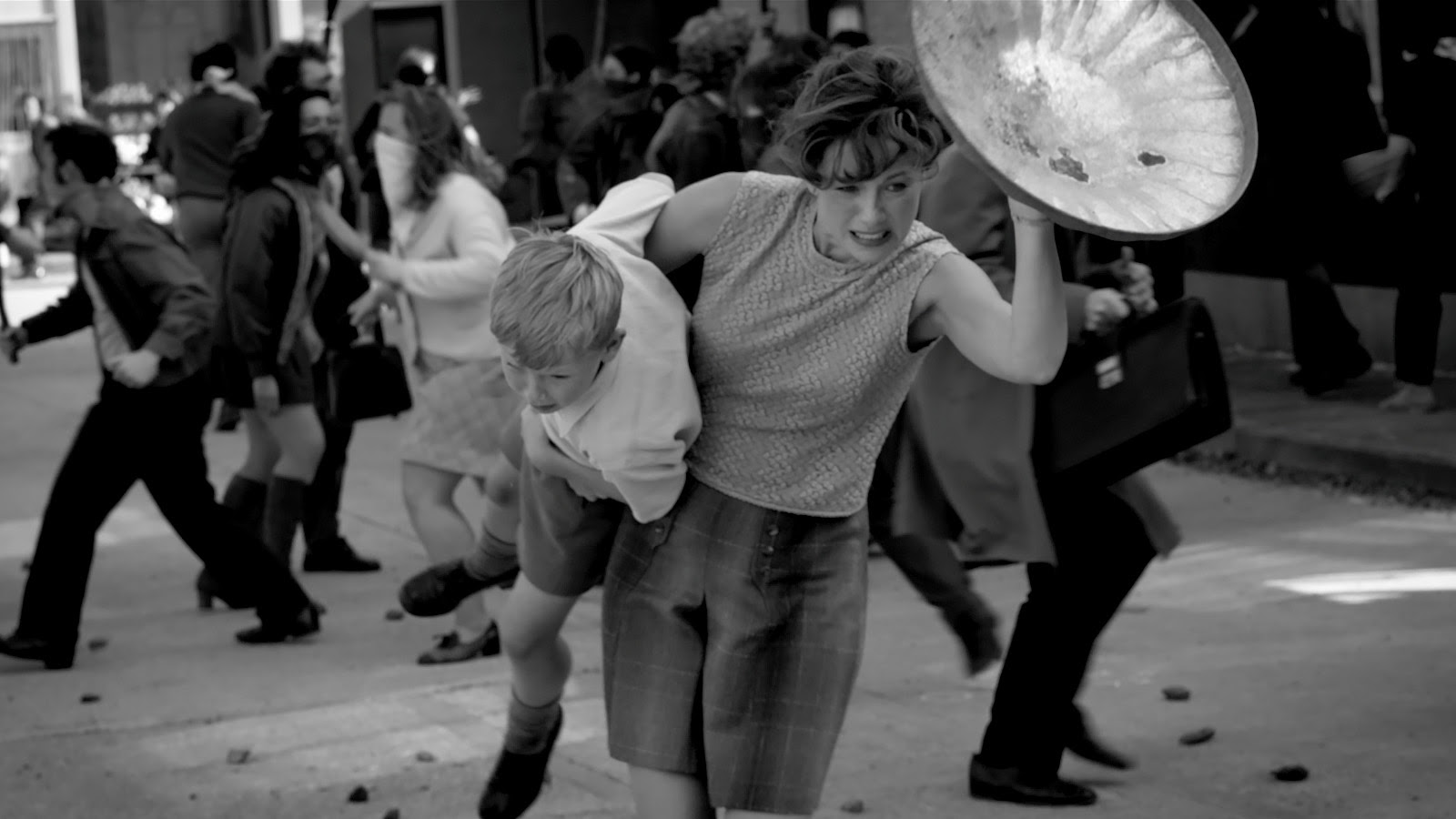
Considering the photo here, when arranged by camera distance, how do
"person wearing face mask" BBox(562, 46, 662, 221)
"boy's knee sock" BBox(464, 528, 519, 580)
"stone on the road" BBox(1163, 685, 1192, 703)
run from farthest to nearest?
"person wearing face mask" BBox(562, 46, 662, 221)
"stone on the road" BBox(1163, 685, 1192, 703)
"boy's knee sock" BBox(464, 528, 519, 580)

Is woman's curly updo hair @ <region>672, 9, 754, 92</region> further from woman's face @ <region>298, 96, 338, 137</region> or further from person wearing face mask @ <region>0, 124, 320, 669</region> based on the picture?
person wearing face mask @ <region>0, 124, 320, 669</region>

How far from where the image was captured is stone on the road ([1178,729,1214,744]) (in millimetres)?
5621

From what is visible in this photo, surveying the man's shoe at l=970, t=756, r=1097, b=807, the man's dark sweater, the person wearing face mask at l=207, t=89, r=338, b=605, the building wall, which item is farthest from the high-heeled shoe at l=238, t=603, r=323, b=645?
the building wall

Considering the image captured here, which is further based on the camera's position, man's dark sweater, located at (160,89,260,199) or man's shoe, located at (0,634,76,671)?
man's dark sweater, located at (160,89,260,199)

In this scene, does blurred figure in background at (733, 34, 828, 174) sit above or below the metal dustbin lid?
below

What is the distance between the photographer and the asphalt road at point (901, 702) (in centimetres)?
537

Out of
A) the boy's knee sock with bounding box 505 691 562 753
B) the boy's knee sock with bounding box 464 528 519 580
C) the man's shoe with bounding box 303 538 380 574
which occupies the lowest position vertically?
the man's shoe with bounding box 303 538 380 574

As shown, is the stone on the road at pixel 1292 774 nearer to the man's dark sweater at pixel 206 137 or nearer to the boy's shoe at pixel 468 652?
the boy's shoe at pixel 468 652

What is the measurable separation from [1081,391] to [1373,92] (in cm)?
749

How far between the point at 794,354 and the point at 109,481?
13.3 ft

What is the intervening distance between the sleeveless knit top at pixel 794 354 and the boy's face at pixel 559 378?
20 cm

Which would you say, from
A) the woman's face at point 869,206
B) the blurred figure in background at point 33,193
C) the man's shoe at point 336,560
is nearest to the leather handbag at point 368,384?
the man's shoe at point 336,560

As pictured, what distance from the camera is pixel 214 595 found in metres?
7.94

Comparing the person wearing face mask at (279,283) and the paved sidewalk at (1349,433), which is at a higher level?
the person wearing face mask at (279,283)
